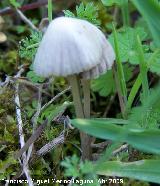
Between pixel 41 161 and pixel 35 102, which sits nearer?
pixel 41 161

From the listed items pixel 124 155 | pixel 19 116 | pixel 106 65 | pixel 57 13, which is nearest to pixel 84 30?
pixel 106 65

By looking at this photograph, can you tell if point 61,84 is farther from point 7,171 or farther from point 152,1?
point 152,1

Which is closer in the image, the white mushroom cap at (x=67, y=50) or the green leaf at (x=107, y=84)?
the white mushroom cap at (x=67, y=50)

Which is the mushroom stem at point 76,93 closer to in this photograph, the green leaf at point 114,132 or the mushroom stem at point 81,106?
the mushroom stem at point 81,106

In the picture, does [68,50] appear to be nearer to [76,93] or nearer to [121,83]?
[76,93]

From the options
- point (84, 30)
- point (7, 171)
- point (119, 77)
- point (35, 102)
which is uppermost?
point (84, 30)

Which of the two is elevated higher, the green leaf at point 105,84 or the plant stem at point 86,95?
the plant stem at point 86,95

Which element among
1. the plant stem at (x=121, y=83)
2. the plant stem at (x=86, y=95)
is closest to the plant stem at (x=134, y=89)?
the plant stem at (x=121, y=83)
